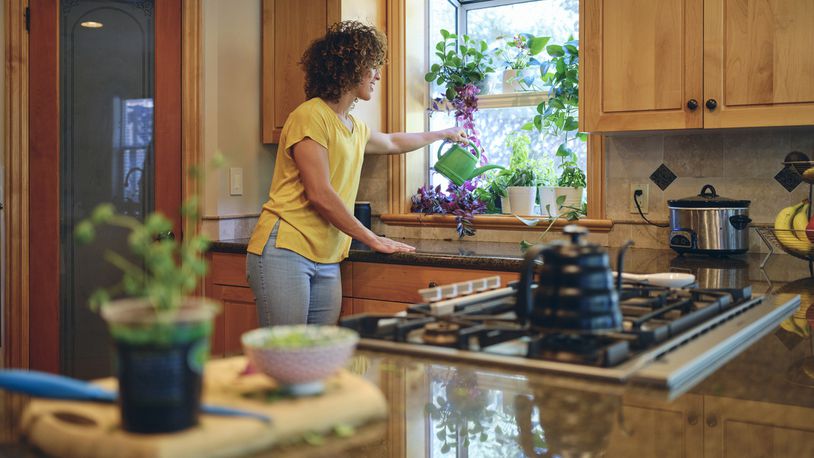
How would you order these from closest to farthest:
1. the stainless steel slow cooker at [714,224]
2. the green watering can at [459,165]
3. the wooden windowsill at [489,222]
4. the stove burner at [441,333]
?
1. the stove burner at [441,333]
2. the stainless steel slow cooker at [714,224]
3. the wooden windowsill at [489,222]
4. the green watering can at [459,165]

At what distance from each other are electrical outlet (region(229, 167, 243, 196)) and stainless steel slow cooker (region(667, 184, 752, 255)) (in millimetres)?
1925

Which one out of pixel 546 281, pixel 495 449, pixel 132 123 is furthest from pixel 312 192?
pixel 495 449

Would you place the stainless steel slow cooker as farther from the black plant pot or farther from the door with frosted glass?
the black plant pot

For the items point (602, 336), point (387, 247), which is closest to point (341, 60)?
point (387, 247)

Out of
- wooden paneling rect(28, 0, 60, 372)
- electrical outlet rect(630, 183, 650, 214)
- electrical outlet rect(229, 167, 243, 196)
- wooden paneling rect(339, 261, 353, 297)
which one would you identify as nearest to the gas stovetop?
wooden paneling rect(339, 261, 353, 297)

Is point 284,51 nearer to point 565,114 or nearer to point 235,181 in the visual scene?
point 235,181

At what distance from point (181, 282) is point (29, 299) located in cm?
256

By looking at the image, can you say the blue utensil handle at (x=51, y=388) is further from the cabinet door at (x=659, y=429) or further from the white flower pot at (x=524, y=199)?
the white flower pot at (x=524, y=199)

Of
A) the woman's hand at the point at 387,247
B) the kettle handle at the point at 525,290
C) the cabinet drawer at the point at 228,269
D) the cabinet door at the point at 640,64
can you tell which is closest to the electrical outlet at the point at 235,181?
the cabinet drawer at the point at 228,269

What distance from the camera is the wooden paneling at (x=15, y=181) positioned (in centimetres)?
284

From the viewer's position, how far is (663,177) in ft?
10.1

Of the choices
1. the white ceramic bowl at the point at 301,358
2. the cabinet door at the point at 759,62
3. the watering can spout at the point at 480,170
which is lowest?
the white ceramic bowl at the point at 301,358

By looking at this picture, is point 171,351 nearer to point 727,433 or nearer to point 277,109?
point 727,433

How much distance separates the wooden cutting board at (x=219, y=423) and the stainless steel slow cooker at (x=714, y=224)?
212 centimetres
